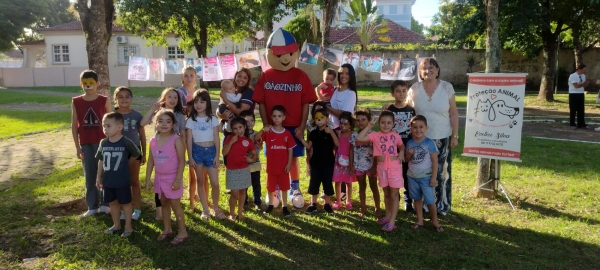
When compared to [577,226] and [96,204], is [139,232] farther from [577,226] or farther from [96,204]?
[577,226]

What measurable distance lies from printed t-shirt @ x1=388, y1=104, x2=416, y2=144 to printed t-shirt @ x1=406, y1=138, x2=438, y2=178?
0.90 feet

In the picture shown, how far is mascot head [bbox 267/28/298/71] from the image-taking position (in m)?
4.75

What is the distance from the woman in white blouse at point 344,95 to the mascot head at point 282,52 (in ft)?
1.95

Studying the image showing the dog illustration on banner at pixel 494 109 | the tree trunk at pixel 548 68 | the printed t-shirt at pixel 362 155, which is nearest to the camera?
the printed t-shirt at pixel 362 155

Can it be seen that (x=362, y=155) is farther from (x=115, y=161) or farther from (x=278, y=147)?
(x=115, y=161)

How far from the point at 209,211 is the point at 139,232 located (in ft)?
2.57

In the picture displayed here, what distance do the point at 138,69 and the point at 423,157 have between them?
1024 centimetres

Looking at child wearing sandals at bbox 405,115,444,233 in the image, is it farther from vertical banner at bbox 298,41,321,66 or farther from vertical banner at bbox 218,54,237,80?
vertical banner at bbox 218,54,237,80

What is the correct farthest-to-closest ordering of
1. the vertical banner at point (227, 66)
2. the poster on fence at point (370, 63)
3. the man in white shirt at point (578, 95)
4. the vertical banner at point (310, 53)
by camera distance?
the vertical banner at point (227, 66) → the poster on fence at point (370, 63) → the man in white shirt at point (578, 95) → the vertical banner at point (310, 53)

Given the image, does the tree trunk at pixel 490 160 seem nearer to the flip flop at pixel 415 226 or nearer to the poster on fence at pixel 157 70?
the flip flop at pixel 415 226

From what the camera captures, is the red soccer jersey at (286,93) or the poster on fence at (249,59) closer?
the red soccer jersey at (286,93)

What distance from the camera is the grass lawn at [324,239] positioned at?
3.73 meters

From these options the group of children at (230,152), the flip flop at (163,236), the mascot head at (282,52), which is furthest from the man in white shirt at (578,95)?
the flip flop at (163,236)

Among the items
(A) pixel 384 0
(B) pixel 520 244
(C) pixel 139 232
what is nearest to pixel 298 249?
(C) pixel 139 232
